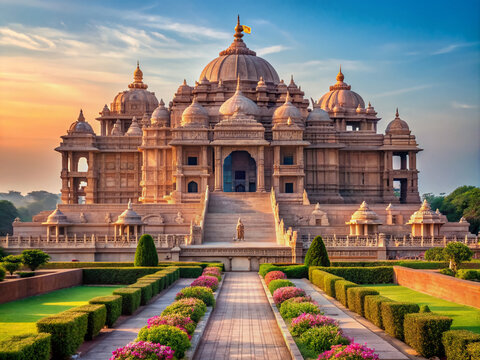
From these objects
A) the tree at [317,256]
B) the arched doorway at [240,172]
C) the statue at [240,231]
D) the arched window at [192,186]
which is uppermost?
the arched doorway at [240,172]

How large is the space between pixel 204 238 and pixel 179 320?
93.1ft

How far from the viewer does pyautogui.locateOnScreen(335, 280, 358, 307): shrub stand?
22.4 m

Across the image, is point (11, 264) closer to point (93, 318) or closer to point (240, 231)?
point (93, 318)

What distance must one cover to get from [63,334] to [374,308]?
27.5 ft

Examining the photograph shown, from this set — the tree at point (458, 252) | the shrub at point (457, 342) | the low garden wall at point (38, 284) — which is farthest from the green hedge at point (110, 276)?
the shrub at point (457, 342)

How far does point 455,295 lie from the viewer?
74.0 ft

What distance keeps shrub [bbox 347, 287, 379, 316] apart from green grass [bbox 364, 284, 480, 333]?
2.24 meters

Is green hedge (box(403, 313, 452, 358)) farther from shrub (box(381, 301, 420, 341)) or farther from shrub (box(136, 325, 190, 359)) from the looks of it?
shrub (box(136, 325, 190, 359))

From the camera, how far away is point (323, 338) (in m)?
14.5

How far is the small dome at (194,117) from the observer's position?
187ft

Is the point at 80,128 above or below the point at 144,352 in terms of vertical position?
above

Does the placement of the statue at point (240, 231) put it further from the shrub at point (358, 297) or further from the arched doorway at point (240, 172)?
the shrub at point (358, 297)

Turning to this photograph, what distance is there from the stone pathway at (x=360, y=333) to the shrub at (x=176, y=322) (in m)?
3.91

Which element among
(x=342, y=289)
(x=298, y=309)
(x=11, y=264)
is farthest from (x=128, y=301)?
(x=11, y=264)
